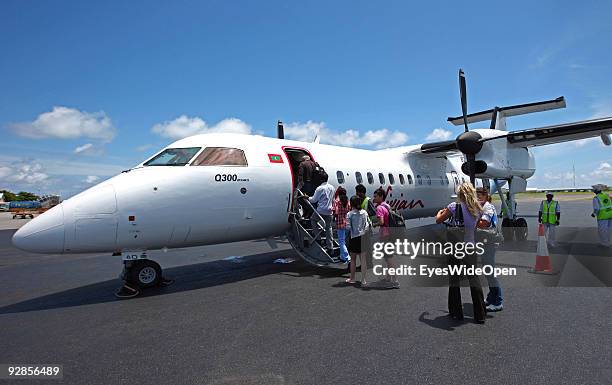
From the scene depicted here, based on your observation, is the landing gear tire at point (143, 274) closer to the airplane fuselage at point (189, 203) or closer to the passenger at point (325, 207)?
the airplane fuselage at point (189, 203)

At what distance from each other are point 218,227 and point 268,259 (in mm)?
3149

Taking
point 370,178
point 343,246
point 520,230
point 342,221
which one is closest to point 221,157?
point 342,221

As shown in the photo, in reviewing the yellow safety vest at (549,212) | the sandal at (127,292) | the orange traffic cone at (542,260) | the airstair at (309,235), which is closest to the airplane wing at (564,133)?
the yellow safety vest at (549,212)

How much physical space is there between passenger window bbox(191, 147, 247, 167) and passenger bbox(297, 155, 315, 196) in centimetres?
142

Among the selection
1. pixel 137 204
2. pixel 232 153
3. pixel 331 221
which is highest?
pixel 232 153

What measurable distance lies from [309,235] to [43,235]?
4.79 m

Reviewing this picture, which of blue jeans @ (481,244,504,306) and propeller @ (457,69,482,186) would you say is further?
propeller @ (457,69,482,186)

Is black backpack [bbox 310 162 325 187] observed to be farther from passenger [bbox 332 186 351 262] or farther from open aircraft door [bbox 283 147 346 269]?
passenger [bbox 332 186 351 262]

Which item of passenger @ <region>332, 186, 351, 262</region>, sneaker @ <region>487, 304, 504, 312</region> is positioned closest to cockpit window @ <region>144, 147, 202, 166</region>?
passenger @ <region>332, 186, 351, 262</region>

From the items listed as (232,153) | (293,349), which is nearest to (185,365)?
(293,349)

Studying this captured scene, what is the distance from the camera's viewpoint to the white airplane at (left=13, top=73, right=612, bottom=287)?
19.5 feet

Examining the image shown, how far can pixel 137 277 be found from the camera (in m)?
6.72

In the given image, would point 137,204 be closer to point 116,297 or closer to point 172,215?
point 172,215

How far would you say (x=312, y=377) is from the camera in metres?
3.39
